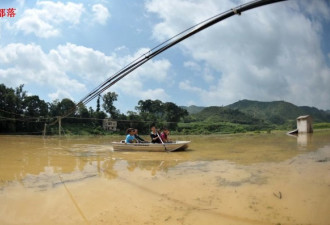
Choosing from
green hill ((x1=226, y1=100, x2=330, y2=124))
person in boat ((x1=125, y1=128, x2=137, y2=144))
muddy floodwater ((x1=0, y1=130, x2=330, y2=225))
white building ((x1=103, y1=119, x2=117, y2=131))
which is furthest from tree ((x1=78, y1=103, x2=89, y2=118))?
green hill ((x1=226, y1=100, x2=330, y2=124))

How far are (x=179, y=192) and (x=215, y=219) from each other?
162 cm

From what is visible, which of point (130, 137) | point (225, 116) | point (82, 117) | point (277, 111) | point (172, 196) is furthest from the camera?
point (277, 111)

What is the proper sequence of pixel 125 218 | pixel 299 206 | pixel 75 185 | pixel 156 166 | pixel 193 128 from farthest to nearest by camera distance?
pixel 193 128, pixel 156 166, pixel 75 185, pixel 299 206, pixel 125 218

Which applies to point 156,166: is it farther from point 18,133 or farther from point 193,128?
point 193,128

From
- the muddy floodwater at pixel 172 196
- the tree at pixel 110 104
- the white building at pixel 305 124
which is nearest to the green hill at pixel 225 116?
the tree at pixel 110 104

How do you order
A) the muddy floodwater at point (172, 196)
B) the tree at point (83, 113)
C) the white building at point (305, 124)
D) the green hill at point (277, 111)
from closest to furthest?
the muddy floodwater at point (172, 196) → the white building at point (305, 124) → the tree at point (83, 113) → the green hill at point (277, 111)

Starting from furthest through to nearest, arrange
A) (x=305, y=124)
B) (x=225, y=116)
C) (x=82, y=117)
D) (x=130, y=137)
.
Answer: (x=225, y=116), (x=82, y=117), (x=305, y=124), (x=130, y=137)

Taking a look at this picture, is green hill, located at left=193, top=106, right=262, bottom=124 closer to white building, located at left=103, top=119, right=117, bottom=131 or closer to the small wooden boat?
white building, located at left=103, top=119, right=117, bottom=131

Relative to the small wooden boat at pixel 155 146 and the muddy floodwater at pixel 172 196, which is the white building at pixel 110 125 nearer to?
the small wooden boat at pixel 155 146

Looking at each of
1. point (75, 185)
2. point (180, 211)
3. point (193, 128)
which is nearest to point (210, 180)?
point (180, 211)

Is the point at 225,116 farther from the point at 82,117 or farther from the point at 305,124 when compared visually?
the point at 305,124

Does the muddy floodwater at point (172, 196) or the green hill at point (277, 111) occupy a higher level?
the green hill at point (277, 111)

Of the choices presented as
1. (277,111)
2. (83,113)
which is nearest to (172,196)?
(83,113)

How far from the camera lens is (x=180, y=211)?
471cm
